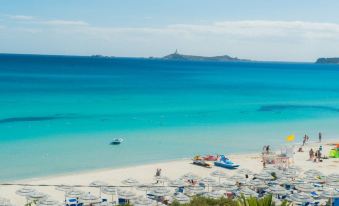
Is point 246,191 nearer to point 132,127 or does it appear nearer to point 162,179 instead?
point 162,179

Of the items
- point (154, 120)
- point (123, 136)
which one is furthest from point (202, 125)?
point (123, 136)

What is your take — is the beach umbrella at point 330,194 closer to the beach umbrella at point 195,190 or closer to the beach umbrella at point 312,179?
the beach umbrella at point 312,179

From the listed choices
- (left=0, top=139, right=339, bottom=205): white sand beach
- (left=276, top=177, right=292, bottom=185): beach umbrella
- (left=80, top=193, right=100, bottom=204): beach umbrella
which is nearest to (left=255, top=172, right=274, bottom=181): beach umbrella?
(left=276, top=177, right=292, bottom=185): beach umbrella

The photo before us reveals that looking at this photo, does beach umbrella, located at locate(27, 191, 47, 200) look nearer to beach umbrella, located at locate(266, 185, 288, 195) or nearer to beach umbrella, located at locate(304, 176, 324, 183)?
beach umbrella, located at locate(266, 185, 288, 195)

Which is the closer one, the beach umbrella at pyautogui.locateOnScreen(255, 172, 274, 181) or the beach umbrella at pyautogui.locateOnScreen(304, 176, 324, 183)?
the beach umbrella at pyautogui.locateOnScreen(255, 172, 274, 181)

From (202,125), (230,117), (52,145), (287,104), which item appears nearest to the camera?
(52,145)

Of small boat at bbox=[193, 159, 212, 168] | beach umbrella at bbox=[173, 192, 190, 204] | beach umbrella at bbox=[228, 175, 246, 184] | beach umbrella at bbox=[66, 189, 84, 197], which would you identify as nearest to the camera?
beach umbrella at bbox=[173, 192, 190, 204]

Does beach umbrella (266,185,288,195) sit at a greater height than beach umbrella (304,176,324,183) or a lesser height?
lesser

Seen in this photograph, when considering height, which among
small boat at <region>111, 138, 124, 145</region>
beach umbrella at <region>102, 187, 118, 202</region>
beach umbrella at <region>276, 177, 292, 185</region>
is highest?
small boat at <region>111, 138, 124, 145</region>

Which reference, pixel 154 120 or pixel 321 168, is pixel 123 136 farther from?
pixel 321 168
